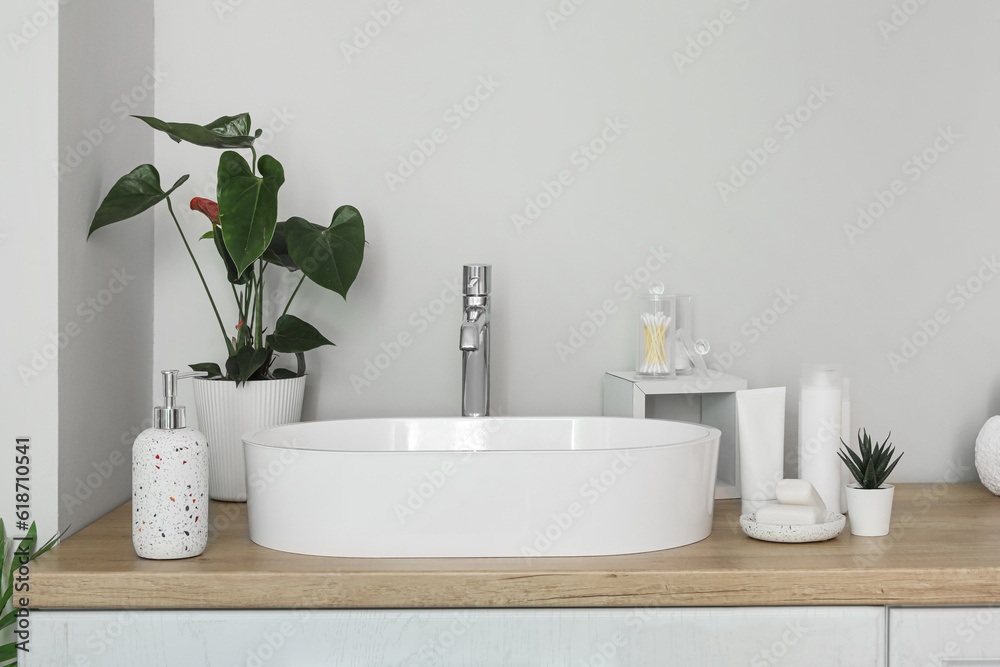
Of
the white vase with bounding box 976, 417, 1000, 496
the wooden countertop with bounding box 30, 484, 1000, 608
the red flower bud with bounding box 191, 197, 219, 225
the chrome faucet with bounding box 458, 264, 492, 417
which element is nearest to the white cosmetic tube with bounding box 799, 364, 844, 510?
the wooden countertop with bounding box 30, 484, 1000, 608

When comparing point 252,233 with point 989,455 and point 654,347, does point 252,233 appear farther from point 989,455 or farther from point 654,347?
point 989,455

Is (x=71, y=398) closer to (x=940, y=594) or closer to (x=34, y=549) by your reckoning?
(x=34, y=549)

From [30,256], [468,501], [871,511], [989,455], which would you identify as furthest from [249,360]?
[989,455]

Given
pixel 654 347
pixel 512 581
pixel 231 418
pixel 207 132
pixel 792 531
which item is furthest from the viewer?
pixel 654 347

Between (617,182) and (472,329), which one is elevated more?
(617,182)

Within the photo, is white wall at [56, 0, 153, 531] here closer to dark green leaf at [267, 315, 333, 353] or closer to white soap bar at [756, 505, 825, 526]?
dark green leaf at [267, 315, 333, 353]

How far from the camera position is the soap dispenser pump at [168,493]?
87cm

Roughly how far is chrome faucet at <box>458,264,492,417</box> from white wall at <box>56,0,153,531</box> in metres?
0.49

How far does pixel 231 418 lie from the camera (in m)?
1.15

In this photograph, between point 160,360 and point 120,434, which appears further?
point 160,360

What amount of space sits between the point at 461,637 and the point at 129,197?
2.30ft

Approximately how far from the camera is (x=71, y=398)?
39.3 inches

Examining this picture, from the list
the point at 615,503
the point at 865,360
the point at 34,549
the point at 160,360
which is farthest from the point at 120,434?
the point at 865,360

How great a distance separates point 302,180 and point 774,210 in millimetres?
772
